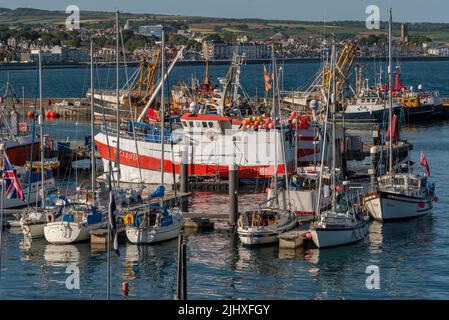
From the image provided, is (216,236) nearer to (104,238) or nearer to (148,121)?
(104,238)

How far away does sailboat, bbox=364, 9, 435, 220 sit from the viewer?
147 feet

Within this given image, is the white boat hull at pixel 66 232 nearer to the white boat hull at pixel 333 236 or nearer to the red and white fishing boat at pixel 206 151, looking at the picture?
the white boat hull at pixel 333 236

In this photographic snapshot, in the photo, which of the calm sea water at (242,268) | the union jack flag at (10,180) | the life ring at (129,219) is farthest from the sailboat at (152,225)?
the union jack flag at (10,180)

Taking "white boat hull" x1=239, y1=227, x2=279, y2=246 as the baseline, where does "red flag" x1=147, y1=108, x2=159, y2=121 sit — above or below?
above

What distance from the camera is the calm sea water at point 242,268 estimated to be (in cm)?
3431

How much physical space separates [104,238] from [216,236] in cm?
448

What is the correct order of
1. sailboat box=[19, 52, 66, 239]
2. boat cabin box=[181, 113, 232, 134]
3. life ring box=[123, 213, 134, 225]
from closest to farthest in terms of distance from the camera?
life ring box=[123, 213, 134, 225]
sailboat box=[19, 52, 66, 239]
boat cabin box=[181, 113, 232, 134]

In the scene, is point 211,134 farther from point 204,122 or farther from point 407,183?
point 407,183

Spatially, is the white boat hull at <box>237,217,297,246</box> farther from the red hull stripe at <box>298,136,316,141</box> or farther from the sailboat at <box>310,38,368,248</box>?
the red hull stripe at <box>298,136,316,141</box>

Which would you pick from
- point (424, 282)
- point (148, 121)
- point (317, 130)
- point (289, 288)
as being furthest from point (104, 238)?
point (148, 121)

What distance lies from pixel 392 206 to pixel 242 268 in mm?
9957

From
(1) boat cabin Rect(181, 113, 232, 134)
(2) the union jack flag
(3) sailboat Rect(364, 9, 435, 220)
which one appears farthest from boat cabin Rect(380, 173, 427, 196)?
(2) the union jack flag

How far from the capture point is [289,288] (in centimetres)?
3475

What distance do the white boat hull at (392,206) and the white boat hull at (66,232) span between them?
1150 cm
